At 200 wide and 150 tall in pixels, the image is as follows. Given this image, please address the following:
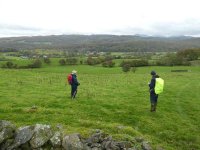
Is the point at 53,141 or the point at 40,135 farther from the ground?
the point at 40,135

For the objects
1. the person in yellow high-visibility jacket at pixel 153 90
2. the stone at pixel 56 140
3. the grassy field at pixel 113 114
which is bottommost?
the grassy field at pixel 113 114

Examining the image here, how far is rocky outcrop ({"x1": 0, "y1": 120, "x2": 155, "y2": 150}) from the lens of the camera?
56.8ft

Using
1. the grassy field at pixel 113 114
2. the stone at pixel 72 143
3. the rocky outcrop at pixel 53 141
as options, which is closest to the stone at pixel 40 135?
the rocky outcrop at pixel 53 141

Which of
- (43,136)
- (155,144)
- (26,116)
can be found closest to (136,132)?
(155,144)

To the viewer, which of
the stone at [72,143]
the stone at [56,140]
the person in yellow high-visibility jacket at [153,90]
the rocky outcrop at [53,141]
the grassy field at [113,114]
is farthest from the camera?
the person in yellow high-visibility jacket at [153,90]

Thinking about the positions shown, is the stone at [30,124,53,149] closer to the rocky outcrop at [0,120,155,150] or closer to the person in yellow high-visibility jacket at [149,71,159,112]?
the rocky outcrop at [0,120,155,150]

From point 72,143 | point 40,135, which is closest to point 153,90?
point 72,143

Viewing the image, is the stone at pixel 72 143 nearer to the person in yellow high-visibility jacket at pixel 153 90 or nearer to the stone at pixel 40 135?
the stone at pixel 40 135

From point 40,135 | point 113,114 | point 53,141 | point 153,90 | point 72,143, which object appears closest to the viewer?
point 72,143

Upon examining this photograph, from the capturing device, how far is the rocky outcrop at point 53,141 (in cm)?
1731

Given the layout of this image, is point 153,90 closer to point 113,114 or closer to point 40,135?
point 113,114

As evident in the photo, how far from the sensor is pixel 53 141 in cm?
1773

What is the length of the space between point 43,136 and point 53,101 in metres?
9.74

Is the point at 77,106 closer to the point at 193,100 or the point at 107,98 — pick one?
the point at 107,98
